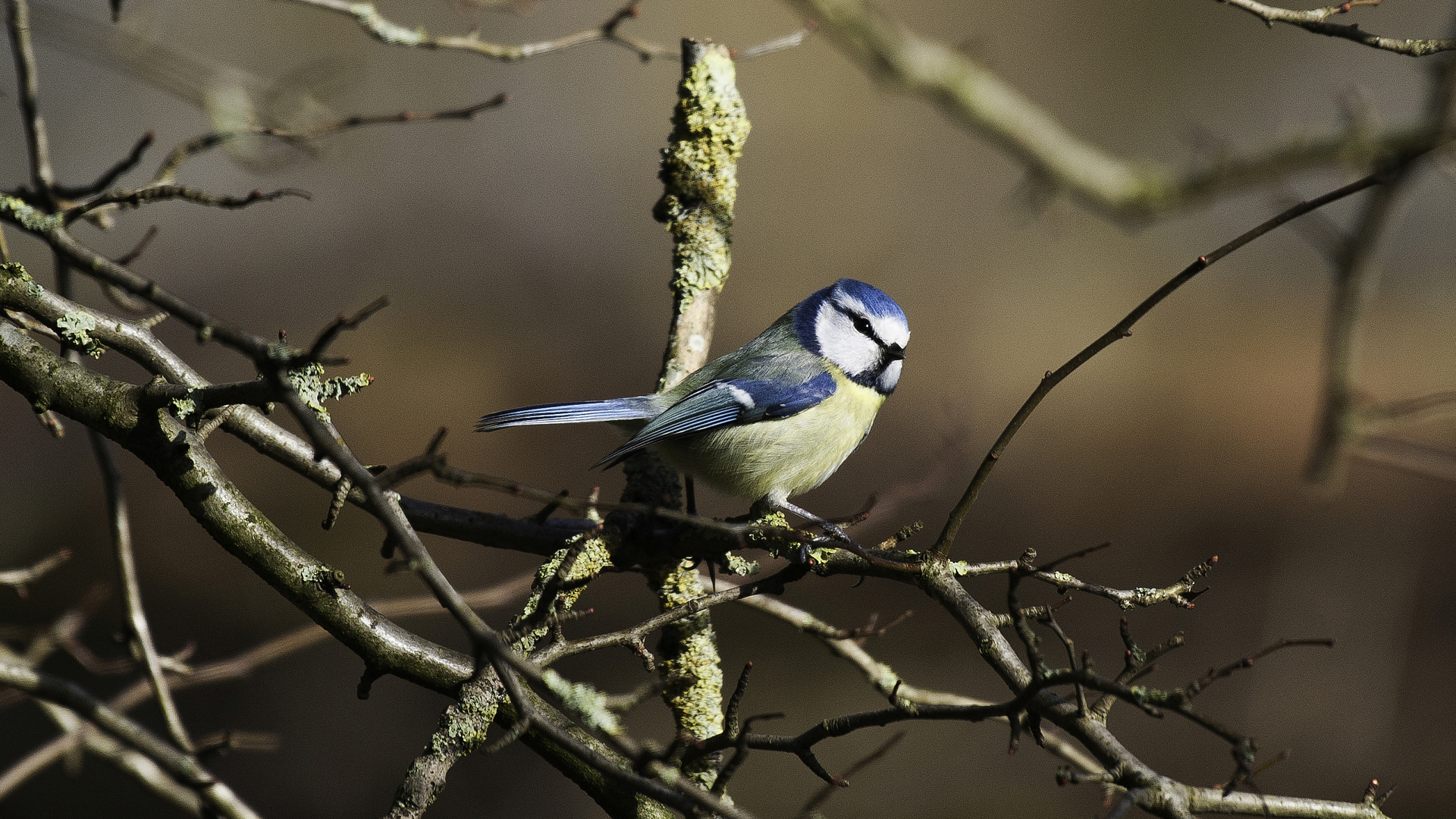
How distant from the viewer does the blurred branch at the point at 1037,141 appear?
3.48 meters

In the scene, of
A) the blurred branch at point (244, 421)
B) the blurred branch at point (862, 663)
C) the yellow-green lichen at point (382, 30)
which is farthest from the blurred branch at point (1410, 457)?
the yellow-green lichen at point (382, 30)

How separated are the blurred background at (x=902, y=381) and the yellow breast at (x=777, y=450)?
0.21 m

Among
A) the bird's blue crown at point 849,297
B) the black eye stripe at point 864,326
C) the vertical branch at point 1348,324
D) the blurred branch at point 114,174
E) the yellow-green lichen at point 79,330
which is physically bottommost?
the yellow-green lichen at point 79,330

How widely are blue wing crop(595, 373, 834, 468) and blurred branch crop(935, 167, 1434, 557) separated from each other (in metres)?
0.76

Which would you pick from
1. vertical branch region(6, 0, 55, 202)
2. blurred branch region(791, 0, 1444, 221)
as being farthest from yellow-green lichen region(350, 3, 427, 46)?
blurred branch region(791, 0, 1444, 221)

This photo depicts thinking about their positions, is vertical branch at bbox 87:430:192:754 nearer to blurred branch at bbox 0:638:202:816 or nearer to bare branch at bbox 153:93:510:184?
blurred branch at bbox 0:638:202:816

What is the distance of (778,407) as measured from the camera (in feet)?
6.87

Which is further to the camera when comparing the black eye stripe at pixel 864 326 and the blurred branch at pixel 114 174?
the black eye stripe at pixel 864 326

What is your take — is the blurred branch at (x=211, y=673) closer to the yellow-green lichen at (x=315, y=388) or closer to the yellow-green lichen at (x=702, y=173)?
the yellow-green lichen at (x=315, y=388)

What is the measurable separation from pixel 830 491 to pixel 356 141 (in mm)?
3596

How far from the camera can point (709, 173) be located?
210 cm

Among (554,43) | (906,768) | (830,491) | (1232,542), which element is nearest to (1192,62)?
(1232,542)

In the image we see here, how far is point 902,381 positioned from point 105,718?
194 inches

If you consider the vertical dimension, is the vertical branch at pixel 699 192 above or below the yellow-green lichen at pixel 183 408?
above
